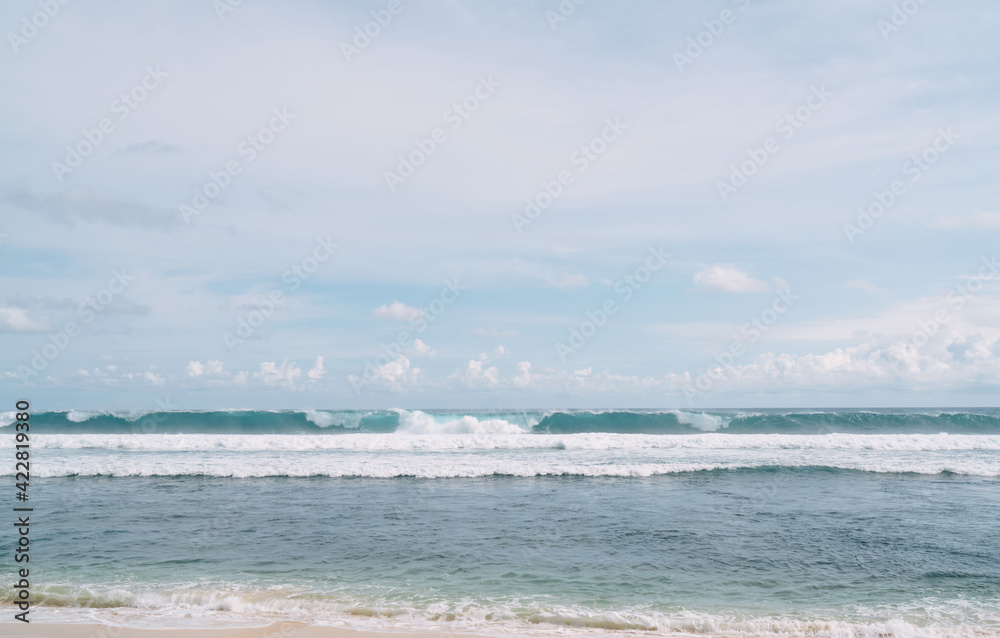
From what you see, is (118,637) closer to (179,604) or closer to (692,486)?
(179,604)

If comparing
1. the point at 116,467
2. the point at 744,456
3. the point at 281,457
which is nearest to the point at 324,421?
the point at 281,457

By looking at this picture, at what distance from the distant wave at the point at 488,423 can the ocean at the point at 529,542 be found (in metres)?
14.6

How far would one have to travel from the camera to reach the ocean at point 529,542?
624 cm

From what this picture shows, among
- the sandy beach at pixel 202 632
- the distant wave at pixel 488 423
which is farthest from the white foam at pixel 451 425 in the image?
the sandy beach at pixel 202 632

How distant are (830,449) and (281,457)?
20739mm

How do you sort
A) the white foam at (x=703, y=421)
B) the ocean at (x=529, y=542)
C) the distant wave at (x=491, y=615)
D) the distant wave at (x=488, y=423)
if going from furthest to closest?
the white foam at (x=703, y=421) → the distant wave at (x=488, y=423) → the ocean at (x=529, y=542) → the distant wave at (x=491, y=615)

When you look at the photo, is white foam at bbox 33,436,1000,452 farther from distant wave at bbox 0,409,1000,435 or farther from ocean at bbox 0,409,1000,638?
distant wave at bbox 0,409,1000,435

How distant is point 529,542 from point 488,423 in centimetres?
2616

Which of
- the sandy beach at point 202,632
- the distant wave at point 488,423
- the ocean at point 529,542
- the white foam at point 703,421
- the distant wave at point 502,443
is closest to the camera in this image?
the sandy beach at point 202,632

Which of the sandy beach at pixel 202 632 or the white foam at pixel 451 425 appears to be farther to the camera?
the white foam at pixel 451 425

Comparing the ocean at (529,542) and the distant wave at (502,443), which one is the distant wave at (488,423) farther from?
the ocean at (529,542)

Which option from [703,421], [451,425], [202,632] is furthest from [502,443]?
[202,632]

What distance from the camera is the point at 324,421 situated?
36188 millimetres

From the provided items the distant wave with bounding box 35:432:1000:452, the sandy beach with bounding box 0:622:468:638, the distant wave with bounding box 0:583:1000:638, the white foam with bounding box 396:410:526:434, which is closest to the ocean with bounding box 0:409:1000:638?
the distant wave with bounding box 0:583:1000:638
